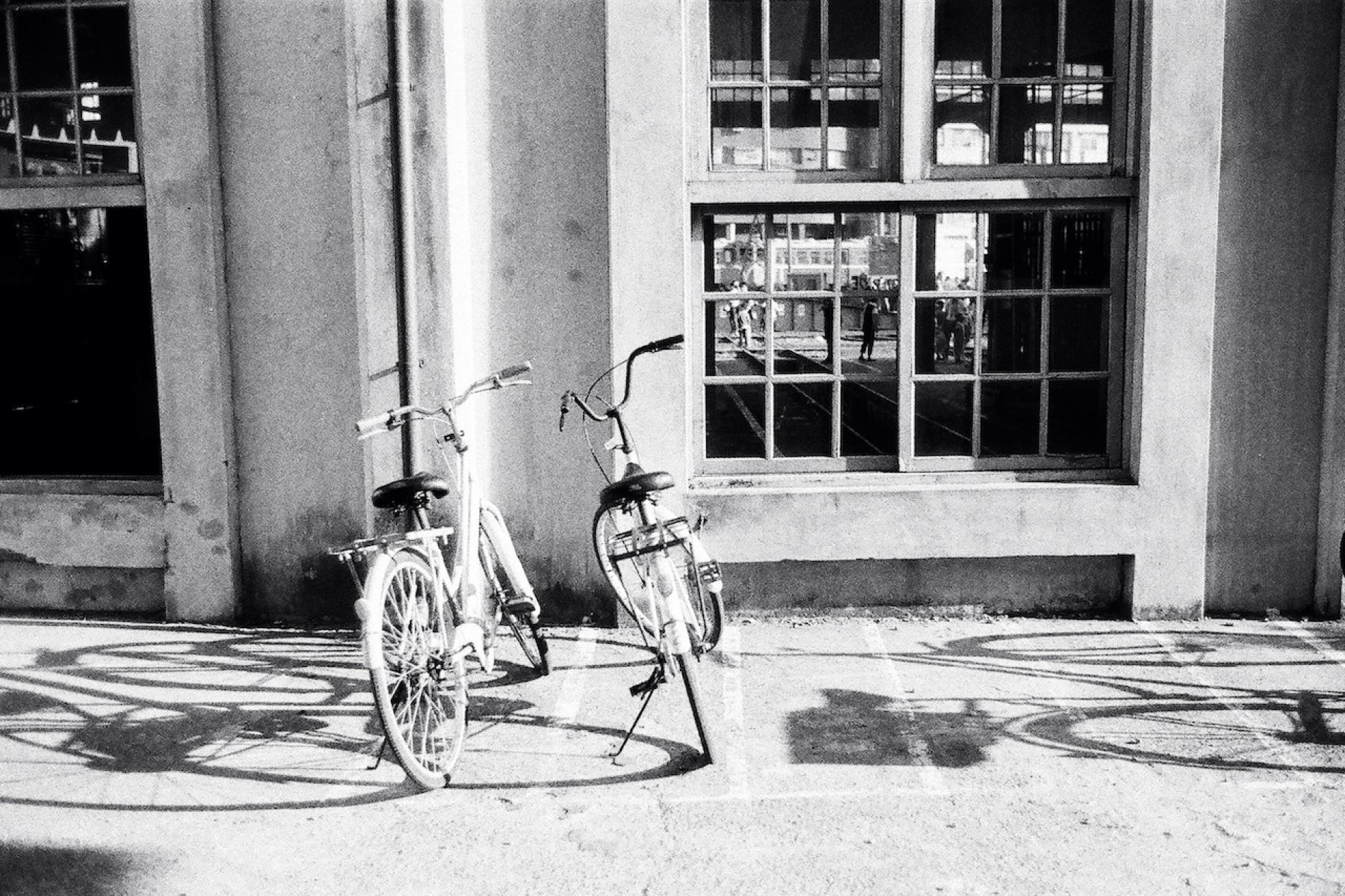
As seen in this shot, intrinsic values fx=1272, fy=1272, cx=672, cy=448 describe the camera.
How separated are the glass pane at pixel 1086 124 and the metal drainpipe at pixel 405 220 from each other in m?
3.60

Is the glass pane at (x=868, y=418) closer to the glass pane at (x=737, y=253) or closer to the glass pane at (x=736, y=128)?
the glass pane at (x=737, y=253)

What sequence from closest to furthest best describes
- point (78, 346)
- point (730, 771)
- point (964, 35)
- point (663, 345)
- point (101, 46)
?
1. point (730, 771)
2. point (663, 345)
3. point (964, 35)
4. point (101, 46)
5. point (78, 346)

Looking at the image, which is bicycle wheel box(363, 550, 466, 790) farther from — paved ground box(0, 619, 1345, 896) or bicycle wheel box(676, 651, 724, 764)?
bicycle wheel box(676, 651, 724, 764)

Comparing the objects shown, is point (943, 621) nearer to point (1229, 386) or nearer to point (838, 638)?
point (838, 638)

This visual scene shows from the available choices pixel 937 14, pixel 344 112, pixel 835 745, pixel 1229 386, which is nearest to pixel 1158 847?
pixel 835 745

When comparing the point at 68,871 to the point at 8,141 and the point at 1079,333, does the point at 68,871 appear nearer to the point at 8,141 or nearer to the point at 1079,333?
the point at 8,141

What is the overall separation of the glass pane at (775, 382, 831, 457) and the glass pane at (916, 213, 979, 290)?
85cm

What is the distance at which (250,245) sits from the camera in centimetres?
700

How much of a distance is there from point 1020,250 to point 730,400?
1.85 meters

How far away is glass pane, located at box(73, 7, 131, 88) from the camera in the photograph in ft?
23.8

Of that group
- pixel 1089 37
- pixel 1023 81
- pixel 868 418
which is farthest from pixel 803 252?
pixel 1089 37

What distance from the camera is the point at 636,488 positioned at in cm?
513

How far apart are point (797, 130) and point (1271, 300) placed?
9.08 feet

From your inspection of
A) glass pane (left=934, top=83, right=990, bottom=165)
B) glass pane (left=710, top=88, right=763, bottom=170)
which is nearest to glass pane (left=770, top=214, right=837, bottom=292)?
glass pane (left=710, top=88, right=763, bottom=170)
